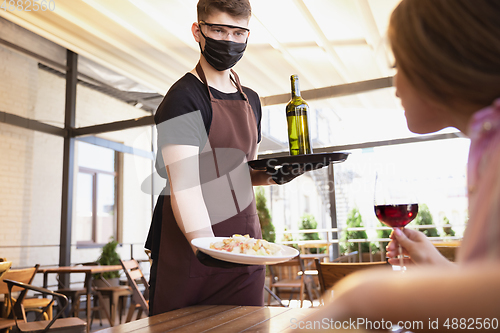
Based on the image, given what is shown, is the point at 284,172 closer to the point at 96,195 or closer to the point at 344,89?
the point at 344,89

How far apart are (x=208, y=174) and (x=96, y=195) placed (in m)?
7.75

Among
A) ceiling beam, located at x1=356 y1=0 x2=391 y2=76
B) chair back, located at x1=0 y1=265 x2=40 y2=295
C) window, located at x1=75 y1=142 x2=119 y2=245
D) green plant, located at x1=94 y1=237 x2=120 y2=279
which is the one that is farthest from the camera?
window, located at x1=75 y1=142 x2=119 y2=245

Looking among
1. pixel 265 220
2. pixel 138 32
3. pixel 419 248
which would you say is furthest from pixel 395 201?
pixel 265 220

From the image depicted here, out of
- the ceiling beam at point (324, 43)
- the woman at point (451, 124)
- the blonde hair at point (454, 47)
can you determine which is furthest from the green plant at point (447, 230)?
the blonde hair at point (454, 47)

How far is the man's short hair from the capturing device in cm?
137

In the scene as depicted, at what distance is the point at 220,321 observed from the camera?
2.97 feet

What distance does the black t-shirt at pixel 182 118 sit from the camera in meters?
1.20

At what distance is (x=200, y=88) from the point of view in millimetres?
1379

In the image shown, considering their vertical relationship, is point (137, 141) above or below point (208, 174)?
above

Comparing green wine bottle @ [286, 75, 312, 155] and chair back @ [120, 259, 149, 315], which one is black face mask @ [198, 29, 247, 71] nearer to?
green wine bottle @ [286, 75, 312, 155]

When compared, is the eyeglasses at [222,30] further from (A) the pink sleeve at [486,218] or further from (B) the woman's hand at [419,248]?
(A) the pink sleeve at [486,218]

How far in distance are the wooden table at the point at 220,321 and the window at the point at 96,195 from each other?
7688 millimetres

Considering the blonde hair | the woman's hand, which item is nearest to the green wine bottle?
the woman's hand

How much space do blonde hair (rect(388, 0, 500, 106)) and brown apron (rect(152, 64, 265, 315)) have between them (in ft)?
3.04
